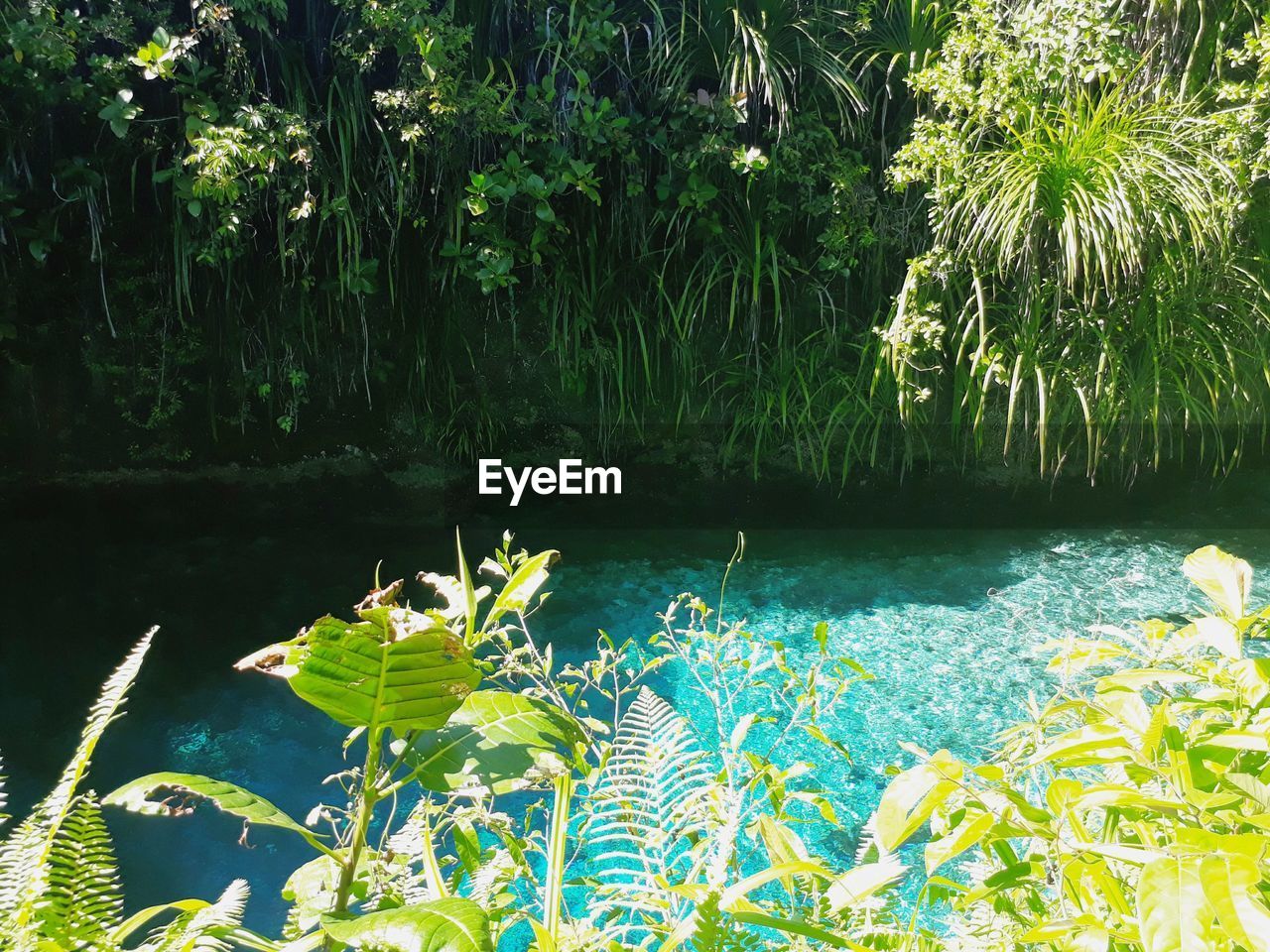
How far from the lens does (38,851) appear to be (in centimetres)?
69

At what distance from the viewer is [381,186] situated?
3166 millimetres

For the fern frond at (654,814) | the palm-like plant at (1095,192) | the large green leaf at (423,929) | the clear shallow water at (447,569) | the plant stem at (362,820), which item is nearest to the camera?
→ the large green leaf at (423,929)

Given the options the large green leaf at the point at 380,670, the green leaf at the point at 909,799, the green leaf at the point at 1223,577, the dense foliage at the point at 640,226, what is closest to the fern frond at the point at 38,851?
the large green leaf at the point at 380,670

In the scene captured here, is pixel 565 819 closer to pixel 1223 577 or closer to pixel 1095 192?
pixel 1223 577

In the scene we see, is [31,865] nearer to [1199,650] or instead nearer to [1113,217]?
[1199,650]

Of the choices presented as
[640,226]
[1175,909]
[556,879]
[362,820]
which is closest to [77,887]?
[362,820]

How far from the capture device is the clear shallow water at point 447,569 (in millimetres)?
2113

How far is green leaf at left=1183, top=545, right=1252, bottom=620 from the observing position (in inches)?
29.9

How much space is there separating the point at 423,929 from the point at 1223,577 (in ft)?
2.25

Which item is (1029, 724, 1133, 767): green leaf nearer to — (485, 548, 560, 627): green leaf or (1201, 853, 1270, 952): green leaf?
(1201, 853, 1270, 952): green leaf

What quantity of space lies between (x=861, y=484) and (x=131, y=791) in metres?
3.45

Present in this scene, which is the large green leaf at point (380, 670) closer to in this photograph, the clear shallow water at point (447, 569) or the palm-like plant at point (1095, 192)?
the clear shallow water at point (447, 569)

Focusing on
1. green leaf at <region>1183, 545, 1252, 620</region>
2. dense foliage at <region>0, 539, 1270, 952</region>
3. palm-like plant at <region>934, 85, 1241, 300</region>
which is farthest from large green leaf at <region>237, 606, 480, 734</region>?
palm-like plant at <region>934, 85, 1241, 300</region>

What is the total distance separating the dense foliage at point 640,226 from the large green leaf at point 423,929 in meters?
2.62
